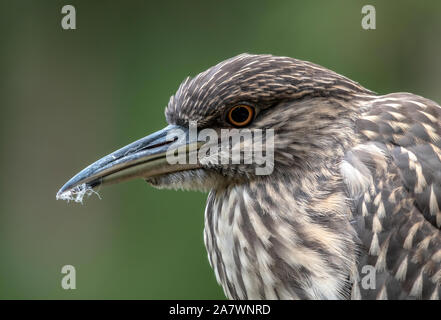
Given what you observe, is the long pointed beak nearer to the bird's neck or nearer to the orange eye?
the orange eye

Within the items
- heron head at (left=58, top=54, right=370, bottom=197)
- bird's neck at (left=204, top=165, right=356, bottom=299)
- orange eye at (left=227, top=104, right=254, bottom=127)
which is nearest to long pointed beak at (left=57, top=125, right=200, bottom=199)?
heron head at (left=58, top=54, right=370, bottom=197)

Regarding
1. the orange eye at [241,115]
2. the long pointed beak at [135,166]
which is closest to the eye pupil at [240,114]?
the orange eye at [241,115]

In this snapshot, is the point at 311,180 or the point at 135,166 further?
the point at 135,166

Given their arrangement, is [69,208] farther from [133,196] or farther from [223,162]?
[223,162]

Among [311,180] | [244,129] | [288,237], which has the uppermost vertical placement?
[244,129]

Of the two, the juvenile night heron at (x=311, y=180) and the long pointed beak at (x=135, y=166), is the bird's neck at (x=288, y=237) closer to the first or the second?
the juvenile night heron at (x=311, y=180)

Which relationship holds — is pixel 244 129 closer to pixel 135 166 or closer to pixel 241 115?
pixel 241 115

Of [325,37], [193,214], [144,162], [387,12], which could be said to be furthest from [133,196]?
[144,162]

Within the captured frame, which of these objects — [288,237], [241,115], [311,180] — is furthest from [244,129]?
[288,237]
